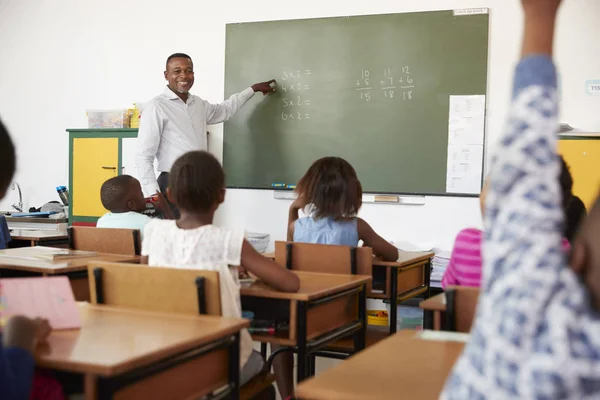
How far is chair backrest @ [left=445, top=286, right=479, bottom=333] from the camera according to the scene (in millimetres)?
1729

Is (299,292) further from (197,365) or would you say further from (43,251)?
(43,251)

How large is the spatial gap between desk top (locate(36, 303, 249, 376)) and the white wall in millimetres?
3370

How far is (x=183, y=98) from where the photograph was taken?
509 centimetres

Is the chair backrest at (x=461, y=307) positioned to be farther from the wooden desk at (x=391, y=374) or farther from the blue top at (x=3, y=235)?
the blue top at (x=3, y=235)

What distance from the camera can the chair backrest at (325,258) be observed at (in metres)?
2.97

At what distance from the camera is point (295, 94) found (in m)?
5.30

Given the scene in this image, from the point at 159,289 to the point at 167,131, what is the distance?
10.6ft

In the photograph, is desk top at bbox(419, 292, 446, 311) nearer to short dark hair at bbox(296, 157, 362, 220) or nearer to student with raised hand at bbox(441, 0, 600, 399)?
student with raised hand at bbox(441, 0, 600, 399)

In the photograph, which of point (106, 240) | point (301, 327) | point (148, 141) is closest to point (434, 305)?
point (301, 327)

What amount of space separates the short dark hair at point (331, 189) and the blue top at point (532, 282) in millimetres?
2591

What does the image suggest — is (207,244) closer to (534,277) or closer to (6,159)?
(6,159)

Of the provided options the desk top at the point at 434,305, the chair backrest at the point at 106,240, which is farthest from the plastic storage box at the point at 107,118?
the desk top at the point at 434,305

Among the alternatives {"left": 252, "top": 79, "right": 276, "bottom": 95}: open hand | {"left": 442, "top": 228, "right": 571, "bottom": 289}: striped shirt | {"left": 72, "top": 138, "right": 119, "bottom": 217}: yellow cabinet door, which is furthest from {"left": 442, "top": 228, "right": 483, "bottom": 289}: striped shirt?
{"left": 72, "top": 138, "right": 119, "bottom": 217}: yellow cabinet door

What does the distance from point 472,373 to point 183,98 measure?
14.9 ft
